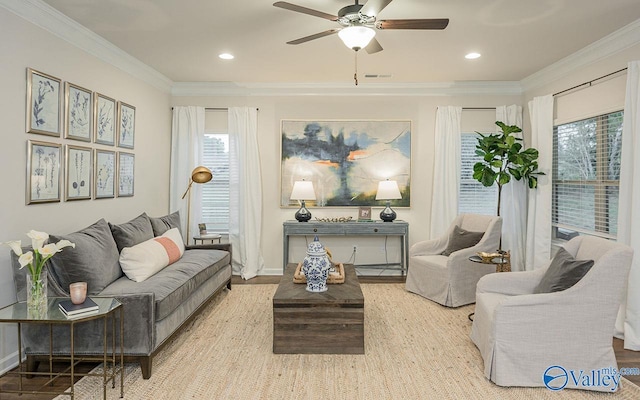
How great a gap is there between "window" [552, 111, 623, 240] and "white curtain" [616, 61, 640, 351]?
0.46 meters

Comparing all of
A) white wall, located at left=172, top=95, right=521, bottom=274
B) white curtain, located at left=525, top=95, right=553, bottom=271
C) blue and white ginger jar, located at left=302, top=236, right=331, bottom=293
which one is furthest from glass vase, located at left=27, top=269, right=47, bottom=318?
white curtain, located at left=525, top=95, right=553, bottom=271

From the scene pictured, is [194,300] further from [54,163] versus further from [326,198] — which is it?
[326,198]

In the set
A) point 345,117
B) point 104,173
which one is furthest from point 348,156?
point 104,173

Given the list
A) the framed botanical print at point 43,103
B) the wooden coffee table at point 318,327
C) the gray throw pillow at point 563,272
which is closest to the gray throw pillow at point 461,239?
the gray throw pillow at point 563,272

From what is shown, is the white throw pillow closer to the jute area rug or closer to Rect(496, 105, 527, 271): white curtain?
the jute area rug

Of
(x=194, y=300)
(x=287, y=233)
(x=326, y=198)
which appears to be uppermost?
(x=326, y=198)

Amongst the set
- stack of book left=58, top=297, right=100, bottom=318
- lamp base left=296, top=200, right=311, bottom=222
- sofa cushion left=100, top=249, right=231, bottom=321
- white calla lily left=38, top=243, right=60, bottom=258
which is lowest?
sofa cushion left=100, top=249, right=231, bottom=321

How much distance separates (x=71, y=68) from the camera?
3.56 meters

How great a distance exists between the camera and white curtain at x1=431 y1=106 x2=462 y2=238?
5.52 m

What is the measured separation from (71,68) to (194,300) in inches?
89.4

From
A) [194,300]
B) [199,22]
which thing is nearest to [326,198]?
[194,300]

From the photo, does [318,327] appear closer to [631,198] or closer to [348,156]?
[631,198]

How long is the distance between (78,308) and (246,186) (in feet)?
10.9

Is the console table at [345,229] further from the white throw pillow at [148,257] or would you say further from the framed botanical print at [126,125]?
the framed botanical print at [126,125]
